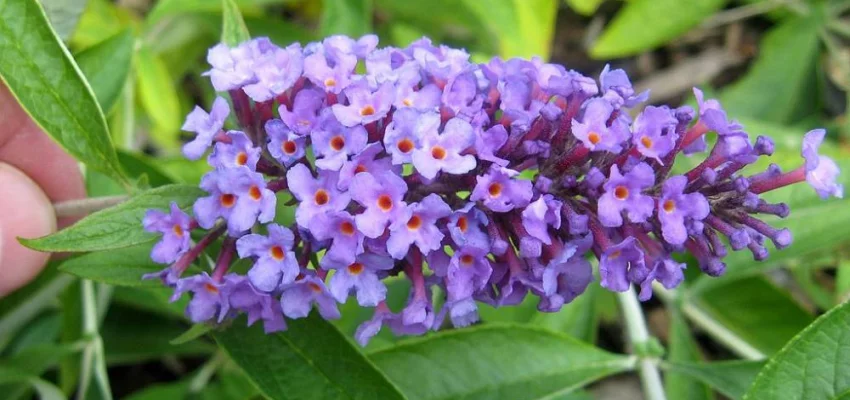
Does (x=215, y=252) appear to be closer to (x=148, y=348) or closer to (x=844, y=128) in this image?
(x=148, y=348)

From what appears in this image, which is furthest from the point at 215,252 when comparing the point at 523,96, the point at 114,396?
the point at 114,396

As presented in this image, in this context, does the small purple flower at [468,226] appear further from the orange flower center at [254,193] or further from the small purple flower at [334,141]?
the orange flower center at [254,193]

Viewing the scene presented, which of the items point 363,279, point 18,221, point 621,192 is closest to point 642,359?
point 621,192

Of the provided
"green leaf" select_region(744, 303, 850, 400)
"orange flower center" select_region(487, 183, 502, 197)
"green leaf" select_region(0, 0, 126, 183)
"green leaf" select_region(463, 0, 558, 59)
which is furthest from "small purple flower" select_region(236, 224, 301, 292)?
"green leaf" select_region(463, 0, 558, 59)

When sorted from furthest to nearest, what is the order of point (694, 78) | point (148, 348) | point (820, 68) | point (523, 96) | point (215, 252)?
point (694, 78)
point (820, 68)
point (148, 348)
point (215, 252)
point (523, 96)

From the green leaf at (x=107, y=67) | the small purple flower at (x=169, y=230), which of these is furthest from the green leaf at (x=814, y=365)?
the green leaf at (x=107, y=67)

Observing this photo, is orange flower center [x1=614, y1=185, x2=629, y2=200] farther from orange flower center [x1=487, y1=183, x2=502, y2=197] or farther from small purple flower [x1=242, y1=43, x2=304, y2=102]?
small purple flower [x1=242, y1=43, x2=304, y2=102]
